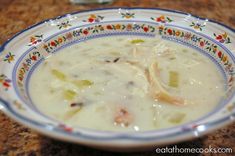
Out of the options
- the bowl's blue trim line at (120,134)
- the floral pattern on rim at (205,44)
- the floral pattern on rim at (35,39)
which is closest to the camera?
the bowl's blue trim line at (120,134)

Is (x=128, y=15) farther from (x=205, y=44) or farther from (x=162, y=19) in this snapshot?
(x=205, y=44)

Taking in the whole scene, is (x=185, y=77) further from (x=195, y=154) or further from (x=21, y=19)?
(x=21, y=19)

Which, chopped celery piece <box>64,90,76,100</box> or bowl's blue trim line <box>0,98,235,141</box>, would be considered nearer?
bowl's blue trim line <box>0,98,235,141</box>

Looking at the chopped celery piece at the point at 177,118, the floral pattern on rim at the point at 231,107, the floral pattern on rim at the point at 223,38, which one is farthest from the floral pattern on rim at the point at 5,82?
the floral pattern on rim at the point at 223,38

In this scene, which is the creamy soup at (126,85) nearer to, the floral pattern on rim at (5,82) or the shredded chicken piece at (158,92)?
the shredded chicken piece at (158,92)

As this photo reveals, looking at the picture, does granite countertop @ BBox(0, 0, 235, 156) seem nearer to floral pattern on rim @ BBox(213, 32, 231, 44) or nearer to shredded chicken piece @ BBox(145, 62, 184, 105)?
shredded chicken piece @ BBox(145, 62, 184, 105)

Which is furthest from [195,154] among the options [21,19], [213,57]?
[21,19]

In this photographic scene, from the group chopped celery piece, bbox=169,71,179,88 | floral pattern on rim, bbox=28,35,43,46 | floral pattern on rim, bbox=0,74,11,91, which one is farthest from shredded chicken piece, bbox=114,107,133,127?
floral pattern on rim, bbox=28,35,43,46
